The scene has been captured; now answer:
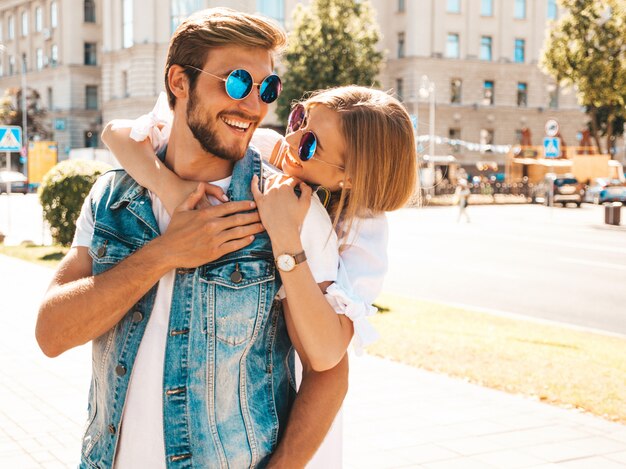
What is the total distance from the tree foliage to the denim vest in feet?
210

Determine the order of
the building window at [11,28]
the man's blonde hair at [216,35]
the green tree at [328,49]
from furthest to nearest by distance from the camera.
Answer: the building window at [11,28] < the green tree at [328,49] < the man's blonde hair at [216,35]

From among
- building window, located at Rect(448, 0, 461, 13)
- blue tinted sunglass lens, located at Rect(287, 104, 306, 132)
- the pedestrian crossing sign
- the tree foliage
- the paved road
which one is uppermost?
building window, located at Rect(448, 0, 461, 13)

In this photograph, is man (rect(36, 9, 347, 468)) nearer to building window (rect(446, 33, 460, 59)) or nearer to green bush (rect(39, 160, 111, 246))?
green bush (rect(39, 160, 111, 246))

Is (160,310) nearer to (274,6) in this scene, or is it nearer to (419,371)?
(419,371)

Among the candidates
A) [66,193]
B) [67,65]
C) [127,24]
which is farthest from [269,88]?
[67,65]

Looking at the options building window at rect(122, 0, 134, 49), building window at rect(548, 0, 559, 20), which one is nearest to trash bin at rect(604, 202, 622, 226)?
building window at rect(122, 0, 134, 49)

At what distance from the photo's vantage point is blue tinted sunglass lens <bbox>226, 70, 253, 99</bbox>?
6.72 ft

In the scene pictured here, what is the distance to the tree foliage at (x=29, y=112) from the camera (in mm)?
62844

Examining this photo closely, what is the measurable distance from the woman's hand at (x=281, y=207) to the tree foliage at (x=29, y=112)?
6422 centimetres

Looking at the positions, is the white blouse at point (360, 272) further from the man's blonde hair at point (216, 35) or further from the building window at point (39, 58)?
the building window at point (39, 58)

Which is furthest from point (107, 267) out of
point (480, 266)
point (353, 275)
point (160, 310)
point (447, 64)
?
point (447, 64)

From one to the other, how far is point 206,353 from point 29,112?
68183 mm

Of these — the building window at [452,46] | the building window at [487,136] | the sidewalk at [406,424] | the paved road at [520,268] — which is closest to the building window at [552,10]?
the building window at [452,46]

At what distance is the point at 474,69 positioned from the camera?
2308 inches
